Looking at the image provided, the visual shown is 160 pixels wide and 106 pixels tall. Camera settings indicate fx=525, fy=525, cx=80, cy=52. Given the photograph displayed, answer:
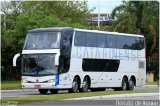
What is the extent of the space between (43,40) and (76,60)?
100 inches

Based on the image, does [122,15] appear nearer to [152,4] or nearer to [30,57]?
[152,4]

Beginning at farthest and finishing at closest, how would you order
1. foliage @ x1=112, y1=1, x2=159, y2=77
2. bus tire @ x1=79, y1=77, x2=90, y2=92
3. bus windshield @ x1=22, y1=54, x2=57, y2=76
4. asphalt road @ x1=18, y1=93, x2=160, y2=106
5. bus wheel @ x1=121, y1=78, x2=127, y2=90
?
1. foliage @ x1=112, y1=1, x2=159, y2=77
2. bus wheel @ x1=121, y1=78, x2=127, y2=90
3. bus tire @ x1=79, y1=77, x2=90, y2=92
4. bus windshield @ x1=22, y1=54, x2=57, y2=76
5. asphalt road @ x1=18, y1=93, x2=160, y2=106

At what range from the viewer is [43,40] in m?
32.1

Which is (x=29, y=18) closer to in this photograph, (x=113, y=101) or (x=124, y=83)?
(x=124, y=83)

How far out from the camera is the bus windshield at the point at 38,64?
104ft

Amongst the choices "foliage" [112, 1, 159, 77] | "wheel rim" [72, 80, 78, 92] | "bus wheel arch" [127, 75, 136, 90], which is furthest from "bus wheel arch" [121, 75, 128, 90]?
"foliage" [112, 1, 159, 77]

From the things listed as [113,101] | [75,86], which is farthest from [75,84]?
[113,101]

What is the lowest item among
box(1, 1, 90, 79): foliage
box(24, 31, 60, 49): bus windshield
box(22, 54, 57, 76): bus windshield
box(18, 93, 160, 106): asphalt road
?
box(18, 93, 160, 106): asphalt road

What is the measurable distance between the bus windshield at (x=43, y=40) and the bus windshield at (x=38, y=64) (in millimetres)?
582

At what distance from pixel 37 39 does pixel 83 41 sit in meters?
3.07

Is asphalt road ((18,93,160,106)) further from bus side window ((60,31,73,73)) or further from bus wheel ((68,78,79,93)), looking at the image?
bus wheel ((68,78,79,93))

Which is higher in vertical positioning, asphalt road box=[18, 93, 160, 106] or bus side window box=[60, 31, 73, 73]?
bus side window box=[60, 31, 73, 73]

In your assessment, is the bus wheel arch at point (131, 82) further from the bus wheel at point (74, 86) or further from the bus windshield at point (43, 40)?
the bus windshield at point (43, 40)

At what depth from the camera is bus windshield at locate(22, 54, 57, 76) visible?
31.7m
